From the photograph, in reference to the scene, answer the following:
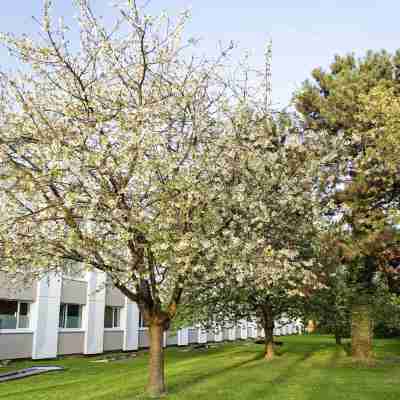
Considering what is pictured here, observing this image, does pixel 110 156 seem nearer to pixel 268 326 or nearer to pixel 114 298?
pixel 268 326

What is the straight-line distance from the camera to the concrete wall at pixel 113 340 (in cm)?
3309

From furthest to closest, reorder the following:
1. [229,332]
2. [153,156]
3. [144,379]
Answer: [229,332] → [144,379] → [153,156]

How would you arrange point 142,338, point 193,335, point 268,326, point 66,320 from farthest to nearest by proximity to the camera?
point 193,335, point 142,338, point 66,320, point 268,326

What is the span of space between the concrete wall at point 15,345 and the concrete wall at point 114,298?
8109 mm

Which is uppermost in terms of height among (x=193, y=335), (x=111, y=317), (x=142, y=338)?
(x=111, y=317)

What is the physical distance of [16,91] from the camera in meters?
12.5

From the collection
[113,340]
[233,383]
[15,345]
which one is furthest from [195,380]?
[113,340]

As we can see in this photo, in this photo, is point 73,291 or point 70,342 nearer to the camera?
point 70,342

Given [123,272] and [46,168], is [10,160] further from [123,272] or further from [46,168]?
[123,272]

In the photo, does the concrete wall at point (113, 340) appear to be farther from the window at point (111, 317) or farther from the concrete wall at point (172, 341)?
the concrete wall at point (172, 341)

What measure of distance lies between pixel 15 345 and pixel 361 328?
16.6m

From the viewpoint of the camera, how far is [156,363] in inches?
520

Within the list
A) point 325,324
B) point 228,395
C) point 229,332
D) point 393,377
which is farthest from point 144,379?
point 229,332

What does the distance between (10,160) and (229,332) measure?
4898 cm
